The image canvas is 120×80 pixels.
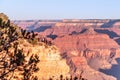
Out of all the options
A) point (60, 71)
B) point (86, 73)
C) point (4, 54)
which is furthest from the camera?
point (86, 73)

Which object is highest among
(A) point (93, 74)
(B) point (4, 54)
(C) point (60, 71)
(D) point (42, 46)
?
(B) point (4, 54)

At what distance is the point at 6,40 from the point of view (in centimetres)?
2139

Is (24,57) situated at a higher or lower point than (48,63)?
higher

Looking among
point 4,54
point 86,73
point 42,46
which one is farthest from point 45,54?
point 86,73

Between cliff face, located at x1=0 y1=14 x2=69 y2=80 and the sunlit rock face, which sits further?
the sunlit rock face

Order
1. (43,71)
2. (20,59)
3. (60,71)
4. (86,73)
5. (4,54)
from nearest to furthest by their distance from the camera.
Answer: (20,59) < (4,54) < (43,71) < (60,71) < (86,73)

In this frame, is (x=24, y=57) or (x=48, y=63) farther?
(x=48, y=63)

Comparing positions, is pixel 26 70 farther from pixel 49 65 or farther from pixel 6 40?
pixel 49 65

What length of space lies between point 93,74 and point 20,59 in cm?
18016

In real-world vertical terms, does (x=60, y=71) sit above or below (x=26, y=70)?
below

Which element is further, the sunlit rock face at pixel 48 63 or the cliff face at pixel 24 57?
the sunlit rock face at pixel 48 63

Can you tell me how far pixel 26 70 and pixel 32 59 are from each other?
0.60 m

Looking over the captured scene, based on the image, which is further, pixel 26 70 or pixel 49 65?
pixel 49 65

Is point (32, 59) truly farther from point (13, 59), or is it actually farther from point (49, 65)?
point (49, 65)
